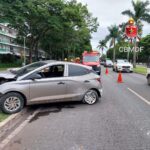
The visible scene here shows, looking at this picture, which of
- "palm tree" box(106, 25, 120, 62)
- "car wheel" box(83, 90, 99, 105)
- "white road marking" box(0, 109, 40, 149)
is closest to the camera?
"white road marking" box(0, 109, 40, 149)

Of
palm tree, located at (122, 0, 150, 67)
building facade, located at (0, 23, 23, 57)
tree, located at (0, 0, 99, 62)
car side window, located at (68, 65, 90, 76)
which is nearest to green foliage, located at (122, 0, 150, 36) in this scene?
palm tree, located at (122, 0, 150, 67)

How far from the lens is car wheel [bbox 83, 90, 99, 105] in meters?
9.95

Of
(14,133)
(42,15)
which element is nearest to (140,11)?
(42,15)

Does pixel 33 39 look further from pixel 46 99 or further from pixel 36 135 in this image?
pixel 36 135

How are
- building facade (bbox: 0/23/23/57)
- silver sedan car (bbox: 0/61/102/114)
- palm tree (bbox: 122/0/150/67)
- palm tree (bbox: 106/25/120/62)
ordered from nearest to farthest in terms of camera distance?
1. silver sedan car (bbox: 0/61/102/114)
2. palm tree (bbox: 122/0/150/67)
3. palm tree (bbox: 106/25/120/62)
4. building facade (bbox: 0/23/23/57)

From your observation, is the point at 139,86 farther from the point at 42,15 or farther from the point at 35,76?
the point at 42,15

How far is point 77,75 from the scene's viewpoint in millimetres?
9781

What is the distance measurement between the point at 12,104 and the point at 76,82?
2473mm

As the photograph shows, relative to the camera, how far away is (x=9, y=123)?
697 cm

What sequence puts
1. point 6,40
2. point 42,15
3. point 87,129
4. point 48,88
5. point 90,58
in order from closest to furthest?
point 87,129 → point 48,88 → point 90,58 → point 42,15 → point 6,40

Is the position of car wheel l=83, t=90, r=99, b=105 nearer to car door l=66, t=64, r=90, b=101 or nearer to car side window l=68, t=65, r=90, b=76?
car door l=66, t=64, r=90, b=101

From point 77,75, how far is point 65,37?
112 ft

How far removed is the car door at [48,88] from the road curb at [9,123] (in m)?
0.78

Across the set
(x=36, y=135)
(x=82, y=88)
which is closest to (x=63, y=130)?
(x=36, y=135)
